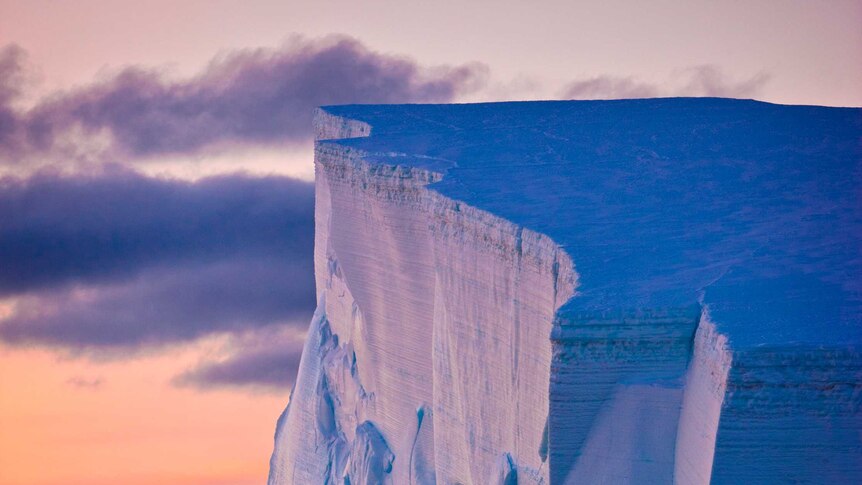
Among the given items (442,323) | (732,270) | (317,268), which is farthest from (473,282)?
(317,268)

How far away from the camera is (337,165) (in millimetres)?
15602

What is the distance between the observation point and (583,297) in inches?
376

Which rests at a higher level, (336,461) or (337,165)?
(337,165)

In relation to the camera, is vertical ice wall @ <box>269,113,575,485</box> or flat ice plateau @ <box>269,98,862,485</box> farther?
vertical ice wall @ <box>269,113,575,485</box>


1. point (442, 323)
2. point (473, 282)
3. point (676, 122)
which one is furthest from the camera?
point (676, 122)

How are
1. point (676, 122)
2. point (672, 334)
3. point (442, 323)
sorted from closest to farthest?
1. point (672, 334)
2. point (442, 323)
3. point (676, 122)

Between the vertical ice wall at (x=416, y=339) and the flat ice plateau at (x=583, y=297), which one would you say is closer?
the flat ice plateau at (x=583, y=297)

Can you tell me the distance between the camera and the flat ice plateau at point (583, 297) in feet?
29.2

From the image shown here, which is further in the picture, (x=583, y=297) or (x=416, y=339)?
(x=416, y=339)

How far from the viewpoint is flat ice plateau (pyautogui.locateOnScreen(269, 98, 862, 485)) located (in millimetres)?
8898

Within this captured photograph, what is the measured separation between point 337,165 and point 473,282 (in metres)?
3.54

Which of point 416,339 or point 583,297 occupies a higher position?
point 416,339

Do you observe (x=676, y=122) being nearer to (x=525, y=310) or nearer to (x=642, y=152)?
(x=642, y=152)

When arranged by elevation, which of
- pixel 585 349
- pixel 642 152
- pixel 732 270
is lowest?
pixel 585 349
